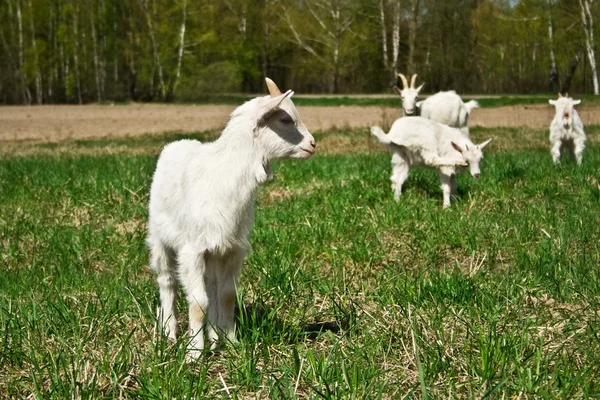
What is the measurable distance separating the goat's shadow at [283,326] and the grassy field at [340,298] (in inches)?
0.6

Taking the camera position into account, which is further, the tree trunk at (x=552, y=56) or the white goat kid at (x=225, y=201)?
the tree trunk at (x=552, y=56)

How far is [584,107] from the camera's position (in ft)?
83.8

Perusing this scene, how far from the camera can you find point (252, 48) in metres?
43.3

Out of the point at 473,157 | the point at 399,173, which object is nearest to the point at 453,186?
the point at 473,157

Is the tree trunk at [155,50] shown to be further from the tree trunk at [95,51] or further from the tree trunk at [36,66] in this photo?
the tree trunk at [36,66]

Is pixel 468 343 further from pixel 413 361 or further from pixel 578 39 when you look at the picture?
pixel 578 39

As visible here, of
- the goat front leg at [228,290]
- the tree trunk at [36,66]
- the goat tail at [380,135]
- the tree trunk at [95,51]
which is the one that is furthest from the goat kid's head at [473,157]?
the tree trunk at [36,66]

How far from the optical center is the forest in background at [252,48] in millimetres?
38531

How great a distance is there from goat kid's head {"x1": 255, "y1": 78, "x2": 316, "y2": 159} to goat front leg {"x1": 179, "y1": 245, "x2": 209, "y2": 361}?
623 millimetres

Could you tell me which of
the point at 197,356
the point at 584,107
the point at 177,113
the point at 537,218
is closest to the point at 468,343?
the point at 197,356

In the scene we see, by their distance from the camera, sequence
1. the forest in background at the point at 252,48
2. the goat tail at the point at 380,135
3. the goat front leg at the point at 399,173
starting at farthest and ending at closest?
the forest in background at the point at 252,48 → the goat tail at the point at 380,135 → the goat front leg at the point at 399,173

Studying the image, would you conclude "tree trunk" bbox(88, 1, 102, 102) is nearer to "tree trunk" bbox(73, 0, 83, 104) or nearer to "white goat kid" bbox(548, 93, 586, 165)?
"tree trunk" bbox(73, 0, 83, 104)

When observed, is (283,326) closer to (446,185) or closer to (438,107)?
(446,185)

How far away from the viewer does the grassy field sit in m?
3.06
